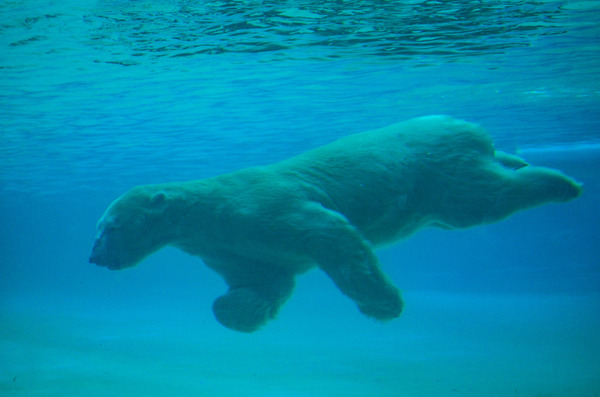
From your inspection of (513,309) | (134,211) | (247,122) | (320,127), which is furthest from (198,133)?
(513,309)

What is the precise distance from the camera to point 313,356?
1491cm

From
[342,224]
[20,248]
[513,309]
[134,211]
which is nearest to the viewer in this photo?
[342,224]

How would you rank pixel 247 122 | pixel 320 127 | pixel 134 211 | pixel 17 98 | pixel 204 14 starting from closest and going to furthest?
pixel 134 211 < pixel 204 14 < pixel 17 98 < pixel 247 122 < pixel 320 127

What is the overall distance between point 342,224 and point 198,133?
16.8 metres

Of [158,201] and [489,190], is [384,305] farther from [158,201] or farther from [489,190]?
[158,201]

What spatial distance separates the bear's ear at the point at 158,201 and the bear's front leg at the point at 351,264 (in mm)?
1536

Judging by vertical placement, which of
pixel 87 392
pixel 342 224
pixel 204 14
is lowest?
pixel 87 392

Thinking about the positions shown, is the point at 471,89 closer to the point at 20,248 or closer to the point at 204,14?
the point at 204,14

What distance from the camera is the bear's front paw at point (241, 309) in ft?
16.8

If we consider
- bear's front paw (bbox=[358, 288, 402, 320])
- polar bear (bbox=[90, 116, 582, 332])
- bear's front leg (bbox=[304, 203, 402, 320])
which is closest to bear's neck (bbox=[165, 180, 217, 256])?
polar bear (bbox=[90, 116, 582, 332])

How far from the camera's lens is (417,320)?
23.1 meters

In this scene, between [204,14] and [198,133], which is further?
[198,133]

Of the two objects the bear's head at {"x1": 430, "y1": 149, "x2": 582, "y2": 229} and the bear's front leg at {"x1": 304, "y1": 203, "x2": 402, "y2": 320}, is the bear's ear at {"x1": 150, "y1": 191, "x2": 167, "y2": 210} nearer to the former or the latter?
the bear's front leg at {"x1": 304, "y1": 203, "x2": 402, "y2": 320}

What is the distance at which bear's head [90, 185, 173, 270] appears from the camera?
5066 mm
